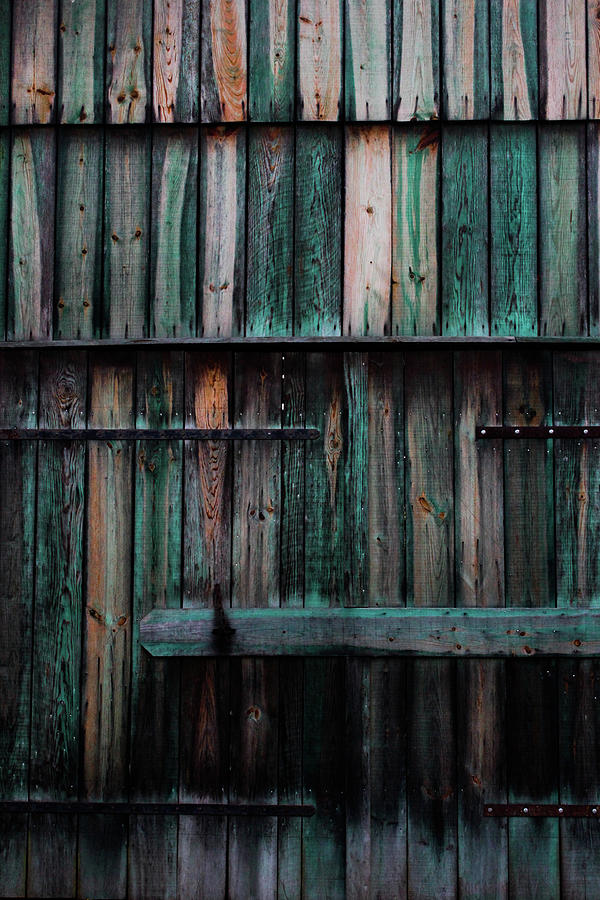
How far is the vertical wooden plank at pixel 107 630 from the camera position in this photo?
2.96 metres

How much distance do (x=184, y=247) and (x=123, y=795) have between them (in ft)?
6.51

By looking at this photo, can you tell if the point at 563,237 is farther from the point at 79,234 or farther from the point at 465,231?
the point at 79,234

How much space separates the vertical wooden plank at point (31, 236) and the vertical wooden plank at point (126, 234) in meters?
0.22

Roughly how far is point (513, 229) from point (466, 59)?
65 centimetres

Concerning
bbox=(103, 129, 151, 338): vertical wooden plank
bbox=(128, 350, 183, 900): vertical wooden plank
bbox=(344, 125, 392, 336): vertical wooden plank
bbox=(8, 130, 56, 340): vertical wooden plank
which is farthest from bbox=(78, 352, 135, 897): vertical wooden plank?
bbox=(344, 125, 392, 336): vertical wooden plank

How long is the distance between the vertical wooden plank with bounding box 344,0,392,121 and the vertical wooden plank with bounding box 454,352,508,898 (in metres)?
0.98

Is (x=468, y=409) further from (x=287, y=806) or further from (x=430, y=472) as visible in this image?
(x=287, y=806)

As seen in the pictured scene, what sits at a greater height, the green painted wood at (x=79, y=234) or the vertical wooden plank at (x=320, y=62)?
the vertical wooden plank at (x=320, y=62)

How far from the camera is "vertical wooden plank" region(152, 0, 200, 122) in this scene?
309cm

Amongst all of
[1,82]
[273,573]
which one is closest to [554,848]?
[273,573]

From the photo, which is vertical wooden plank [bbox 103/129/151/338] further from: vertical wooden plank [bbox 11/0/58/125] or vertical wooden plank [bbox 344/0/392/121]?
vertical wooden plank [bbox 344/0/392/121]

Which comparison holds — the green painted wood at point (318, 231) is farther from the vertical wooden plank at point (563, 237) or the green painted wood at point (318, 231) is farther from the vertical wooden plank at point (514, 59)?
the vertical wooden plank at point (563, 237)

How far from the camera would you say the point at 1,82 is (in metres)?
3.15

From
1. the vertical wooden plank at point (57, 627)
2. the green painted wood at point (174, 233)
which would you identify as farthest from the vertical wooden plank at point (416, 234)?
the vertical wooden plank at point (57, 627)
